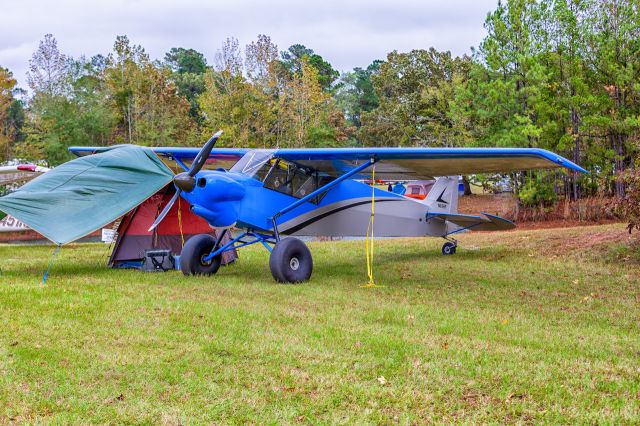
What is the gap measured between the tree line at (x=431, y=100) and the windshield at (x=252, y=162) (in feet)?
23.5

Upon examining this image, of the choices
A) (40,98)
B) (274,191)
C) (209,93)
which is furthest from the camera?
(40,98)

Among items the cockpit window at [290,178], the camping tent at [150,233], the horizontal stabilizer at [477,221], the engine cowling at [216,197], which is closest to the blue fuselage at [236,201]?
the engine cowling at [216,197]

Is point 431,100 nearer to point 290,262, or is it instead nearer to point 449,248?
point 449,248

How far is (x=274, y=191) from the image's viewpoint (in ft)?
33.5

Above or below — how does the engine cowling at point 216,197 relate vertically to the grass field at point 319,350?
above

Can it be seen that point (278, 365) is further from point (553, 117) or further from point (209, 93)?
point (209, 93)

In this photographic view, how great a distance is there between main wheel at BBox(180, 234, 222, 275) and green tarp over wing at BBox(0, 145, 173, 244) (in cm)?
131

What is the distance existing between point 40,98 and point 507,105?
26.4m

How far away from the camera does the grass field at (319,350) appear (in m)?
3.91

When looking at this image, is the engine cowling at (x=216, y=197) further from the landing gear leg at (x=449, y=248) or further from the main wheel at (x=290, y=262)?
the landing gear leg at (x=449, y=248)

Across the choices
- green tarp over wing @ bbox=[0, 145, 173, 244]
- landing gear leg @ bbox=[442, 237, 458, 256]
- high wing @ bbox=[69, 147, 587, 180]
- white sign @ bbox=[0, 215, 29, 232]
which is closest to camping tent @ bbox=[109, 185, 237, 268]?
green tarp over wing @ bbox=[0, 145, 173, 244]

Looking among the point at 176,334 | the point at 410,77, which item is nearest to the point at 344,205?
the point at 176,334

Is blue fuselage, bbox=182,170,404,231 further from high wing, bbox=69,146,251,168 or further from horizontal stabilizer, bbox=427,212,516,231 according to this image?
horizontal stabilizer, bbox=427,212,516,231

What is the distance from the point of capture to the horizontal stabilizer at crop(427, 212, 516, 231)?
1355cm
